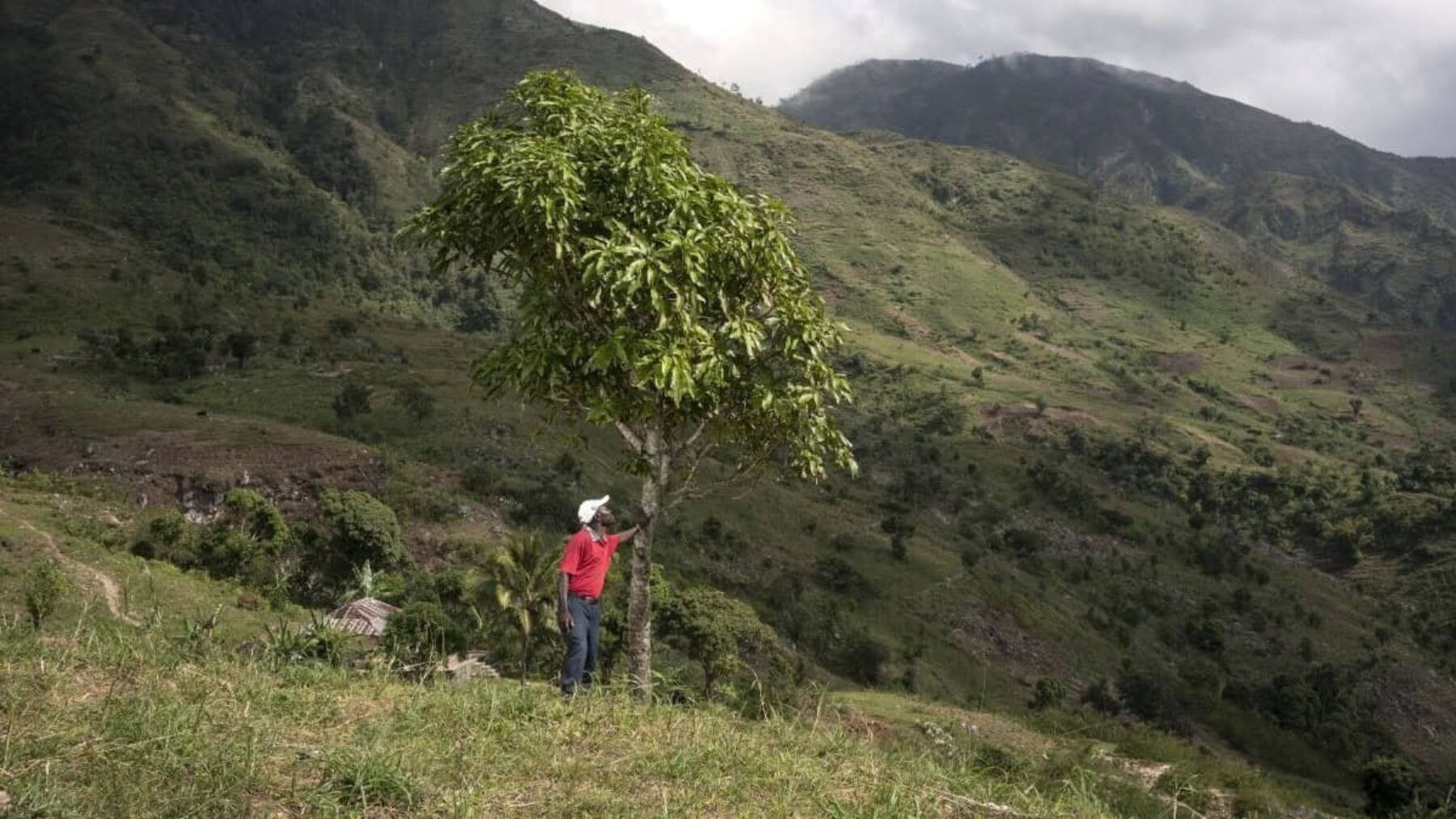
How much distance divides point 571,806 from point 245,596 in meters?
28.6

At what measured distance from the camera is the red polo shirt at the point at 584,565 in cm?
837

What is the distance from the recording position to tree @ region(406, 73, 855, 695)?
24.8 feet

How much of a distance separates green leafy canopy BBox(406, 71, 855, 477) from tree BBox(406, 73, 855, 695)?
0.02 meters

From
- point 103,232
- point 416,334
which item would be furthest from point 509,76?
point 416,334

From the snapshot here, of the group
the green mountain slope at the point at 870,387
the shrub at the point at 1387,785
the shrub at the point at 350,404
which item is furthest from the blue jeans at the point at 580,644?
the shrub at the point at 350,404

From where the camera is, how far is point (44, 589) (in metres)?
20.3

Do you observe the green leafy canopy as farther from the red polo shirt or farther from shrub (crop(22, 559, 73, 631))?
A: shrub (crop(22, 559, 73, 631))

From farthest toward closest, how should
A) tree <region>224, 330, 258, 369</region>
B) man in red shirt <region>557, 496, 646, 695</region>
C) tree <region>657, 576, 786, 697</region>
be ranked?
tree <region>224, 330, 258, 369</region>, tree <region>657, 576, 786, 697</region>, man in red shirt <region>557, 496, 646, 695</region>

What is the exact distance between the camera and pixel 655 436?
8.66m

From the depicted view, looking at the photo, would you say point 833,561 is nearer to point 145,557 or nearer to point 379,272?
point 145,557

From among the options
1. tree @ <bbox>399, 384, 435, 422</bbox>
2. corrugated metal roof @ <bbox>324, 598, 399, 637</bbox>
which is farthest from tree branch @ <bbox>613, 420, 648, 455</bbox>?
tree @ <bbox>399, 384, 435, 422</bbox>

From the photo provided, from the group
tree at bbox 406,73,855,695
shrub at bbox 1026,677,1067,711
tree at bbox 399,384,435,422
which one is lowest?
shrub at bbox 1026,677,1067,711

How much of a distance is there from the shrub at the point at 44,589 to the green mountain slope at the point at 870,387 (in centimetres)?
1037

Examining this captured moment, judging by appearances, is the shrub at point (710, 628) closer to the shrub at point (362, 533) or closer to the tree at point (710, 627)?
the tree at point (710, 627)
